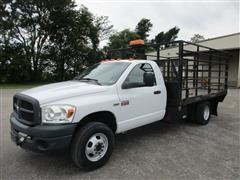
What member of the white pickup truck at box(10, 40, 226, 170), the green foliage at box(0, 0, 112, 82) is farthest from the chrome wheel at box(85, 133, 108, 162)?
the green foliage at box(0, 0, 112, 82)

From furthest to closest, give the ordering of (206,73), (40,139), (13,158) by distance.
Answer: (206,73) → (13,158) → (40,139)

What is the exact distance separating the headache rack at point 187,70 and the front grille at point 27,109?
10.2 ft

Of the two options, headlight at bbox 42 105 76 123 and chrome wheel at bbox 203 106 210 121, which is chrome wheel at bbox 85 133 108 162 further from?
chrome wheel at bbox 203 106 210 121

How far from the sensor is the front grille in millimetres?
2873

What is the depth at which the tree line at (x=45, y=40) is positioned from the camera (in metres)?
24.3

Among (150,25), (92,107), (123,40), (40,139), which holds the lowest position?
(40,139)

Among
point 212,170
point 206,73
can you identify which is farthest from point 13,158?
point 206,73

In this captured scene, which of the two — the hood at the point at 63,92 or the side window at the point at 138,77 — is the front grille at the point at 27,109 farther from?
the side window at the point at 138,77

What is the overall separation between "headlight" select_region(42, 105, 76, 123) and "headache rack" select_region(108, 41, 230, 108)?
2753 mm

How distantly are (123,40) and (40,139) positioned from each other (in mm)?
45452

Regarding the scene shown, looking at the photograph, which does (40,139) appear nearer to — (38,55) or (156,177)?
(156,177)

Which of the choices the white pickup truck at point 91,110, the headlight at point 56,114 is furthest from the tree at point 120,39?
the headlight at point 56,114

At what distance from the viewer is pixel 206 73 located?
6.33 meters

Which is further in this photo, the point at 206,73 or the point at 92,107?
the point at 206,73
